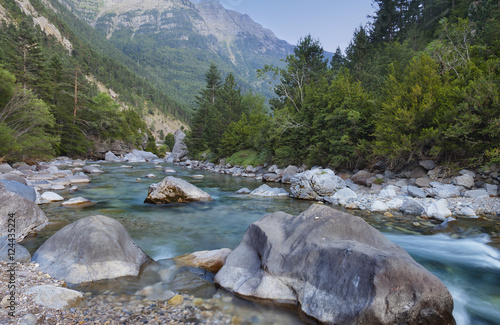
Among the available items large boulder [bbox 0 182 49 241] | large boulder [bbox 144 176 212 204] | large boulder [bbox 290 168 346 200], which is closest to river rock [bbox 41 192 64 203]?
large boulder [bbox 144 176 212 204]

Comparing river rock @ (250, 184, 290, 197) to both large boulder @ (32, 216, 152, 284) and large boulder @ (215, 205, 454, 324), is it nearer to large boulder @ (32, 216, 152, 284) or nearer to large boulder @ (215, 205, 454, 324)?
large boulder @ (215, 205, 454, 324)

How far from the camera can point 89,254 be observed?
4.56 meters

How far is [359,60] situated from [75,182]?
4038 centimetres

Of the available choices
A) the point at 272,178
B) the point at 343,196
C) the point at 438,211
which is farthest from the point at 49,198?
the point at 272,178

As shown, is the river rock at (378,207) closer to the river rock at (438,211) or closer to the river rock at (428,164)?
the river rock at (438,211)

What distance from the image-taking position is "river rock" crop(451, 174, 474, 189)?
1299cm

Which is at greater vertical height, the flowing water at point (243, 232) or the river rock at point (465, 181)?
the river rock at point (465, 181)

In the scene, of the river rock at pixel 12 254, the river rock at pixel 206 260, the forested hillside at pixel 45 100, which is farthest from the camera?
the forested hillside at pixel 45 100

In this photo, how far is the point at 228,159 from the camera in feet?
126

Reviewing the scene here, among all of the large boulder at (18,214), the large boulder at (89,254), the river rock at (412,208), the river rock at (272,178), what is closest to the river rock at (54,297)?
the large boulder at (89,254)

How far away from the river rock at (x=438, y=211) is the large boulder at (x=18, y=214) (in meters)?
13.8

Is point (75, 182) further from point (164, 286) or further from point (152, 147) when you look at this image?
point (152, 147)

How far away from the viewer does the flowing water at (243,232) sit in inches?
170

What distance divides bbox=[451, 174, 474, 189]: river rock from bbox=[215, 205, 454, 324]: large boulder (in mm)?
12398
